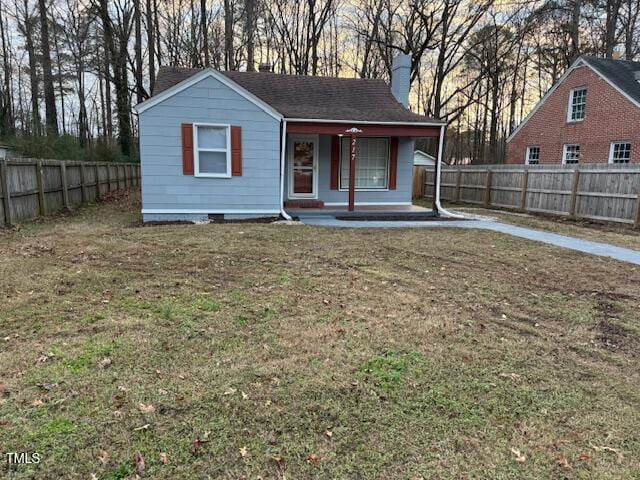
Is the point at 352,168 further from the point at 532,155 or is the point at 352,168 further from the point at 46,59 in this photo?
the point at 46,59

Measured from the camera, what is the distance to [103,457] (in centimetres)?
226

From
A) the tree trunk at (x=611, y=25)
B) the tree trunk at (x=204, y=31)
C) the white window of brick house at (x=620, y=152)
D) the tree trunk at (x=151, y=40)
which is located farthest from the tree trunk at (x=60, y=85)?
the tree trunk at (x=611, y=25)

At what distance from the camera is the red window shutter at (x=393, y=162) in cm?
1360

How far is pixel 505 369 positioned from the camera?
335cm

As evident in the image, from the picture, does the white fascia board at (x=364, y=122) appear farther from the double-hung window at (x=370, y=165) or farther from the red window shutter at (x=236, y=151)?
the double-hung window at (x=370, y=165)

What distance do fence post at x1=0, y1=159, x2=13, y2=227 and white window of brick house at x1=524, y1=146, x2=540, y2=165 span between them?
71.0 ft

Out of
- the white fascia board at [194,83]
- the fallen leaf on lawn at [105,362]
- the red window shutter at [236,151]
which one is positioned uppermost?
the white fascia board at [194,83]

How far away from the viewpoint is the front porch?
12812mm

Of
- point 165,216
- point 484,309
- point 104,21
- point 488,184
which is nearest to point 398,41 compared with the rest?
point 488,184

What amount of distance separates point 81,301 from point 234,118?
7083 mm

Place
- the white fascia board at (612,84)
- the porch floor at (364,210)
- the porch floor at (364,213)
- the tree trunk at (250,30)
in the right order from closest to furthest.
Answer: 1. the porch floor at (364,213)
2. the porch floor at (364,210)
3. the white fascia board at (612,84)
4. the tree trunk at (250,30)

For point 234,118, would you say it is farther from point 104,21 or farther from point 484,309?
point 104,21

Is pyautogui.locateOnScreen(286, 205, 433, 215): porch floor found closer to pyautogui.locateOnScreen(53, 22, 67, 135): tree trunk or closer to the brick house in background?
the brick house in background

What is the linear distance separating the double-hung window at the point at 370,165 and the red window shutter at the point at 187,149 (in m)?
4.84
